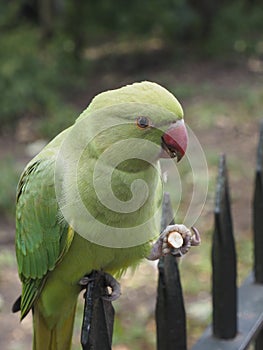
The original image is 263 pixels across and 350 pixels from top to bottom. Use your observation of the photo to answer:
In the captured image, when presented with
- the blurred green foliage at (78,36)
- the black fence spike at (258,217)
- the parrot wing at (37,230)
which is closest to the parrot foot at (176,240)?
the parrot wing at (37,230)

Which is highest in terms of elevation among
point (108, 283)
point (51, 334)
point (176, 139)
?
point (176, 139)

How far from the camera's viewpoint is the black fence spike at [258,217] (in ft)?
6.08

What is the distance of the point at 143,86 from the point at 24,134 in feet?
14.5

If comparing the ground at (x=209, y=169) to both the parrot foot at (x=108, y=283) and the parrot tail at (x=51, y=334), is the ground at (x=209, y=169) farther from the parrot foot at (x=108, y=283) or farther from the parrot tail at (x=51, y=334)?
the parrot foot at (x=108, y=283)

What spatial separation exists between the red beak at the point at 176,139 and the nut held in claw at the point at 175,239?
0.18 meters

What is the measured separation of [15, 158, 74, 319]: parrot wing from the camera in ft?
5.42

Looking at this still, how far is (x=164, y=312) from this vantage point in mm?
1513

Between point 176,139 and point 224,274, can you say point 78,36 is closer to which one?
point 224,274

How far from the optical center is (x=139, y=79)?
7.05 meters

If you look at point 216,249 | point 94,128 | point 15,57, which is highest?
point 94,128

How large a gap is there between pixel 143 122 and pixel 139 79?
5.65 meters

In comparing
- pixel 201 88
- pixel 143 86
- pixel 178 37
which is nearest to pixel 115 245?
pixel 143 86

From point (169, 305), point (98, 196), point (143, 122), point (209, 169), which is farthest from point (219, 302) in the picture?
point (209, 169)

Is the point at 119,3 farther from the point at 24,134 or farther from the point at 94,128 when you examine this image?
the point at 94,128
